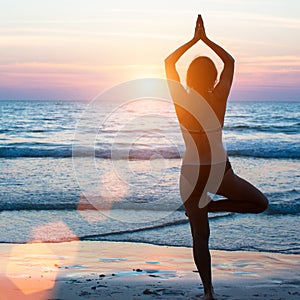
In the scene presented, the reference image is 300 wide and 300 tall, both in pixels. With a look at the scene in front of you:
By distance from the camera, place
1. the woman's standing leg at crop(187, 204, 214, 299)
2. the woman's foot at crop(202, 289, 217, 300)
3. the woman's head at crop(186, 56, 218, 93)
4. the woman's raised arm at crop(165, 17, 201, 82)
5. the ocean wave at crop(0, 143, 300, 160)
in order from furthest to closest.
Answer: the ocean wave at crop(0, 143, 300, 160), the woman's foot at crop(202, 289, 217, 300), the woman's standing leg at crop(187, 204, 214, 299), the woman's raised arm at crop(165, 17, 201, 82), the woman's head at crop(186, 56, 218, 93)

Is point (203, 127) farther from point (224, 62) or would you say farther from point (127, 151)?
point (127, 151)

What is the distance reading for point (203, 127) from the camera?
4.26 m

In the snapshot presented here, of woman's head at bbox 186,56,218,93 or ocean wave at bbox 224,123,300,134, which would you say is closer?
woman's head at bbox 186,56,218,93

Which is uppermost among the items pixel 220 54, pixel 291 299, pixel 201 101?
pixel 220 54

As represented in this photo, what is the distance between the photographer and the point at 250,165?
680 inches

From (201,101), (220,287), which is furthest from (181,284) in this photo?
(201,101)

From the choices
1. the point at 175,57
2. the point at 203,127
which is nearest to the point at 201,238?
the point at 203,127

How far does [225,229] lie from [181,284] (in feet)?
9.67

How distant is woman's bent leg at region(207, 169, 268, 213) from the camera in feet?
14.1

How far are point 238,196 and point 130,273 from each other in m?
1.82

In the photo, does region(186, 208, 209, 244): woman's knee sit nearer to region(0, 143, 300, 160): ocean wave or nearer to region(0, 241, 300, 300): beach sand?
region(0, 241, 300, 300): beach sand

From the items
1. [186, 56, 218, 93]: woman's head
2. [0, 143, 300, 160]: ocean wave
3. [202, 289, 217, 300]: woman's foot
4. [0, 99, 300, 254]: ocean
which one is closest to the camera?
[186, 56, 218, 93]: woman's head

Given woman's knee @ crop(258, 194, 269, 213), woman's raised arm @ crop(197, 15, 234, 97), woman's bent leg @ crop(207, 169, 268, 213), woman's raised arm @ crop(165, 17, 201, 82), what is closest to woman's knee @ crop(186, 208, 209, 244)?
woman's bent leg @ crop(207, 169, 268, 213)

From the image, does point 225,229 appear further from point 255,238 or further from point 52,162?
point 52,162
